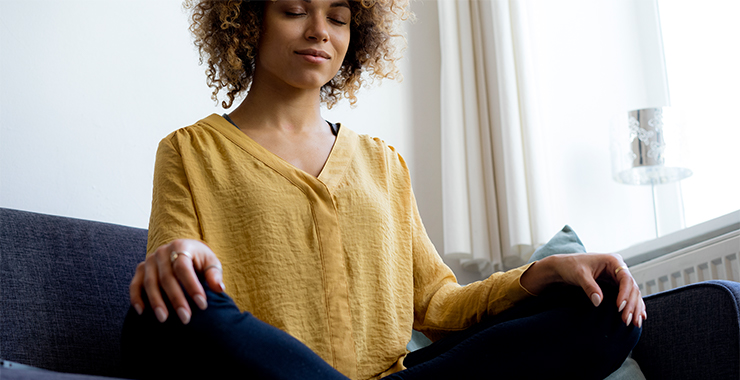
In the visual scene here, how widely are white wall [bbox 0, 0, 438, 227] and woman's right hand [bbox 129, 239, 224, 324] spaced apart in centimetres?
83

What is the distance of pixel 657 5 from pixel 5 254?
6.47 ft

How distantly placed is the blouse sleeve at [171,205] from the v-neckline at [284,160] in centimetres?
9

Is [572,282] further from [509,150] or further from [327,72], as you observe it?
[509,150]

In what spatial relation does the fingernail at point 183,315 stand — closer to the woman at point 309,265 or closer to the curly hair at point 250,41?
the woman at point 309,265

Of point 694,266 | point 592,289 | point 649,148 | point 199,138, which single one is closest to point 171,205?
point 199,138

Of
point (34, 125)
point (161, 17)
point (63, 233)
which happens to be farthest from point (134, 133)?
point (63, 233)

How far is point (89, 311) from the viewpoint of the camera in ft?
3.51

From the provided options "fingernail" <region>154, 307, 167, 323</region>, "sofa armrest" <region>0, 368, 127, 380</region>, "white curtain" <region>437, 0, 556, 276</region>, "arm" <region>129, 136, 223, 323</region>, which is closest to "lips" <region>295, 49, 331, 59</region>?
"arm" <region>129, 136, 223, 323</region>

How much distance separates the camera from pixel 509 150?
1870mm

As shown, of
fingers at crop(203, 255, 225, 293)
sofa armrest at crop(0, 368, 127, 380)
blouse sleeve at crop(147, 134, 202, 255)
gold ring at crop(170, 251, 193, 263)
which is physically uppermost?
blouse sleeve at crop(147, 134, 202, 255)

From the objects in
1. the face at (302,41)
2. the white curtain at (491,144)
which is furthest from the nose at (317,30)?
the white curtain at (491,144)

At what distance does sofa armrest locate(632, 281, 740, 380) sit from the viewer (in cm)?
90

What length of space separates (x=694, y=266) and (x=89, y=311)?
129cm

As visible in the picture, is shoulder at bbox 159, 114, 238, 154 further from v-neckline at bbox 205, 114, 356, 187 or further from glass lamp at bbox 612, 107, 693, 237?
glass lamp at bbox 612, 107, 693, 237
